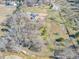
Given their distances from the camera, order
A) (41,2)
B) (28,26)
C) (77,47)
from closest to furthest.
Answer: (77,47) < (28,26) < (41,2)

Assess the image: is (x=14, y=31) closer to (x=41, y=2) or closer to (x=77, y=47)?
(x=77, y=47)

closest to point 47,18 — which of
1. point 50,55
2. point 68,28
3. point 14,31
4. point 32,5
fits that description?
point 68,28

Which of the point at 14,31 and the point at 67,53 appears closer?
the point at 67,53

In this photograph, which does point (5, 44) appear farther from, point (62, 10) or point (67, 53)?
point (62, 10)

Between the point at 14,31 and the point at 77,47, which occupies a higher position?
the point at 14,31

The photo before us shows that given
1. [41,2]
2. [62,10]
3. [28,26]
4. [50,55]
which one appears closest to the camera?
[50,55]

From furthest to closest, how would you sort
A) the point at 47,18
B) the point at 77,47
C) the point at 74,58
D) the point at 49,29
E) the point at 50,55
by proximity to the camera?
the point at 47,18 < the point at 49,29 < the point at 77,47 < the point at 50,55 < the point at 74,58

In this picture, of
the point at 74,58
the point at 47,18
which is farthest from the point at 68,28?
the point at 74,58

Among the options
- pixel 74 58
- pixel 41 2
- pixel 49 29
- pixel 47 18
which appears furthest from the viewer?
pixel 41 2

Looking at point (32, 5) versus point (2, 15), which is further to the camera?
point (32, 5)
